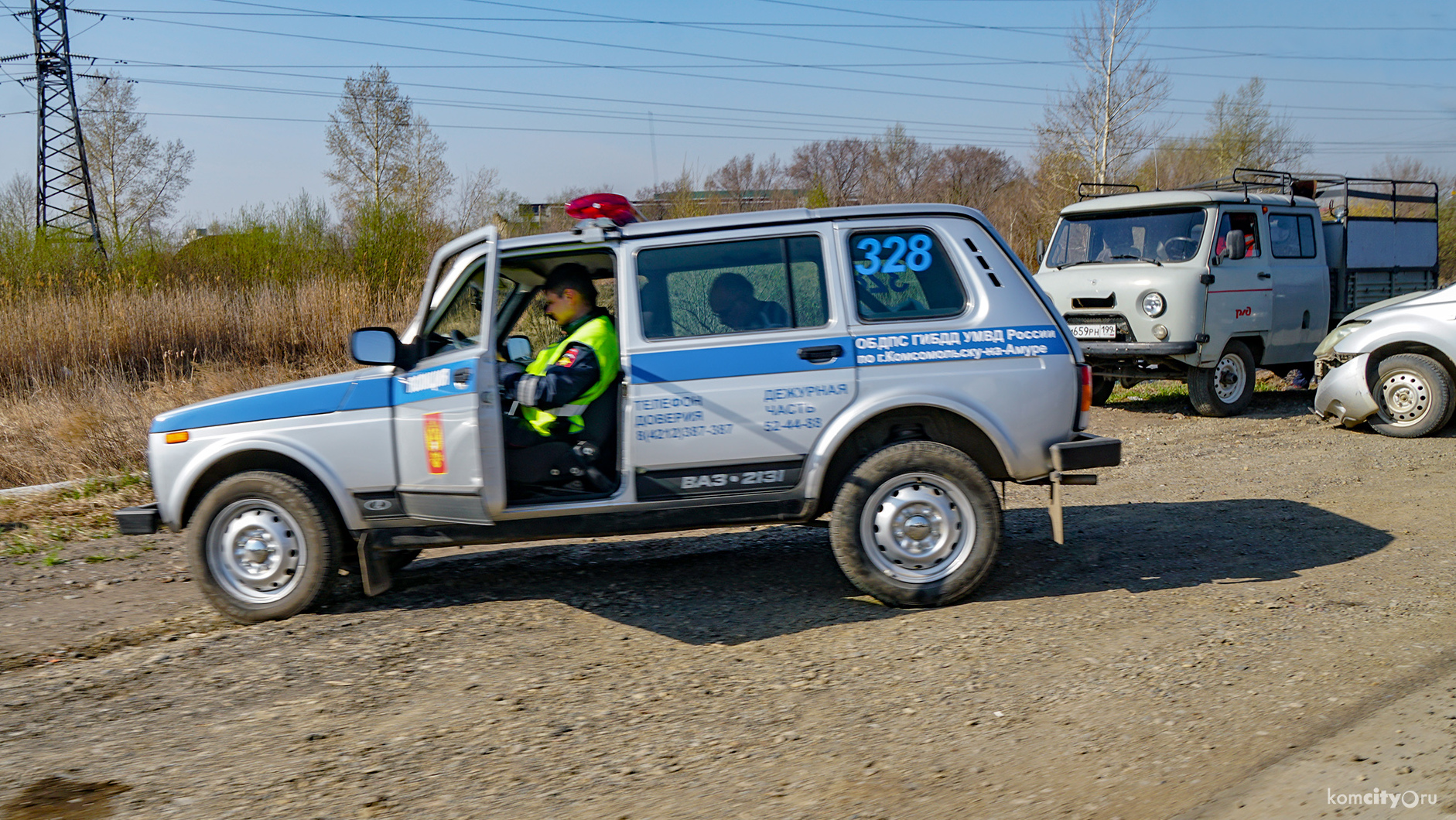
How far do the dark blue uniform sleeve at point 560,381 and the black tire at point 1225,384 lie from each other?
8.50 m

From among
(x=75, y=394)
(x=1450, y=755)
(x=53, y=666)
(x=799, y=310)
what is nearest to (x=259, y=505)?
(x=53, y=666)

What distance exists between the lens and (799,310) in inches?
194

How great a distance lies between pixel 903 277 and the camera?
5.04 m

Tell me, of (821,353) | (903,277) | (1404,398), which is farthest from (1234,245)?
(821,353)

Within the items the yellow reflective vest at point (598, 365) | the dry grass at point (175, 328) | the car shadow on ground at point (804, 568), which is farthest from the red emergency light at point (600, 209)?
the dry grass at point (175, 328)

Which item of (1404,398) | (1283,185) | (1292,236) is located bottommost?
(1404,398)

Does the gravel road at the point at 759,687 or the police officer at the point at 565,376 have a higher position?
the police officer at the point at 565,376

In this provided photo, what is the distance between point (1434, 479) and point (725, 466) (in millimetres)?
6141

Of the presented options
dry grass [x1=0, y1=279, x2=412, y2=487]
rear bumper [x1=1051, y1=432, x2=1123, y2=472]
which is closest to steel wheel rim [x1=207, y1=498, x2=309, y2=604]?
rear bumper [x1=1051, y1=432, x2=1123, y2=472]

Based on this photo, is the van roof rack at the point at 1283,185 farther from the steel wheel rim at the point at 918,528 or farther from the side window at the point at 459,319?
the side window at the point at 459,319

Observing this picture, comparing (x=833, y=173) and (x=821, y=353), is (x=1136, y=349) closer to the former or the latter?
(x=821, y=353)

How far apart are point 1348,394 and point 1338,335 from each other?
64cm

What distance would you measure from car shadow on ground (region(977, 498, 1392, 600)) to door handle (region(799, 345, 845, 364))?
1.49 m

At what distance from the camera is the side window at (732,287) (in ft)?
16.0
